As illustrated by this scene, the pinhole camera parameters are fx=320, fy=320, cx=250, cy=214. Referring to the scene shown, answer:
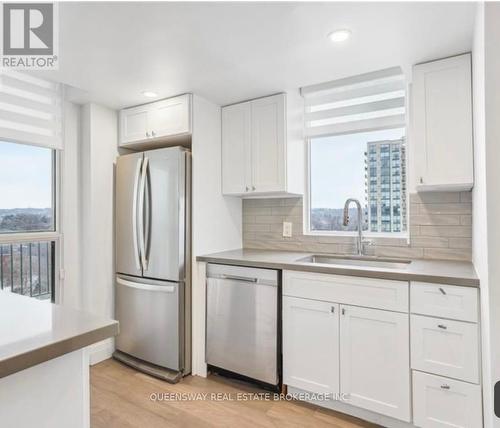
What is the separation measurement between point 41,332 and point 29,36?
5.54ft

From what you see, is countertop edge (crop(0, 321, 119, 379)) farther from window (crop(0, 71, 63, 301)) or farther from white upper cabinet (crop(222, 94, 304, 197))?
window (crop(0, 71, 63, 301))

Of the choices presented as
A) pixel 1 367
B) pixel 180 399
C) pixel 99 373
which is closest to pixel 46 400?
pixel 1 367

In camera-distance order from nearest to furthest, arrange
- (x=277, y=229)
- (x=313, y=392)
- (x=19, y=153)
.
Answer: (x=313, y=392) < (x=19, y=153) < (x=277, y=229)

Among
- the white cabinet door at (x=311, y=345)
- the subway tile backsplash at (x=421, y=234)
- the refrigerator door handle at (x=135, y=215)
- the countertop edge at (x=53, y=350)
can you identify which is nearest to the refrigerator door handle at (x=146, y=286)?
the refrigerator door handle at (x=135, y=215)

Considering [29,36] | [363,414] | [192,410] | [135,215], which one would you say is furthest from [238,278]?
[29,36]

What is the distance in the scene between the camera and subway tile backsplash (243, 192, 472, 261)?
2209 millimetres

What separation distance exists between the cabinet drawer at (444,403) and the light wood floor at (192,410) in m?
0.36

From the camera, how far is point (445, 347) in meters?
1.71

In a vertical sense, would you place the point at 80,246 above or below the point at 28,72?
below

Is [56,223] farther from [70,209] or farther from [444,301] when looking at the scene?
[444,301]

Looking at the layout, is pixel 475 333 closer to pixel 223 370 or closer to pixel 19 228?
pixel 223 370

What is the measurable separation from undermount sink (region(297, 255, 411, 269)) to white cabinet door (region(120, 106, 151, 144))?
178 centimetres

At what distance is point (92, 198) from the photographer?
9.18 feet

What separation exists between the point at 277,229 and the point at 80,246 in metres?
1.79
